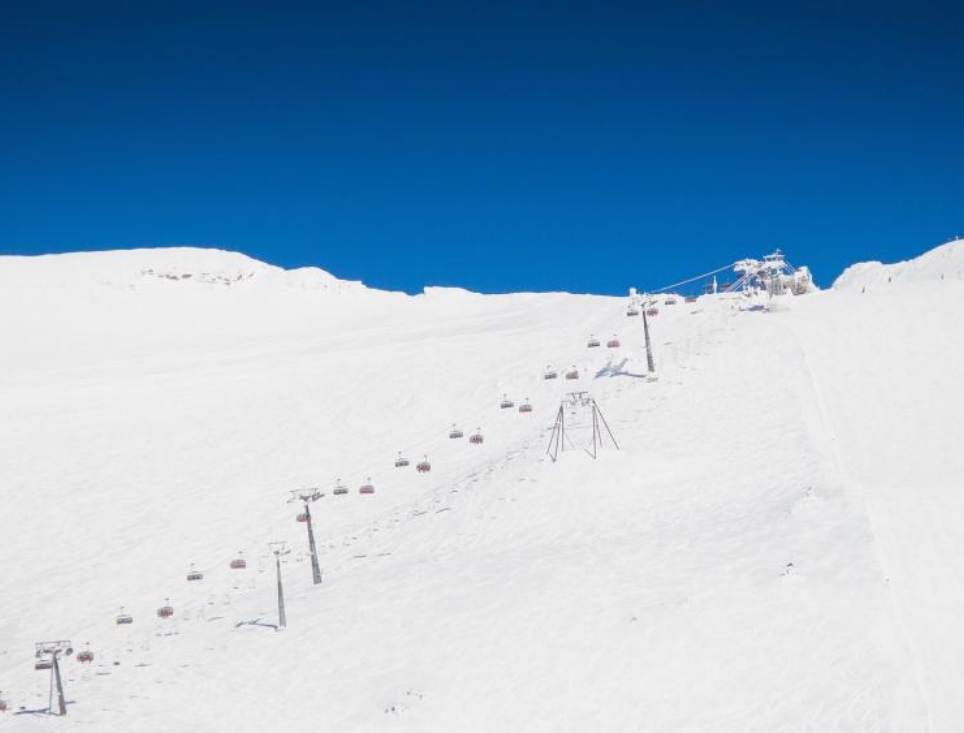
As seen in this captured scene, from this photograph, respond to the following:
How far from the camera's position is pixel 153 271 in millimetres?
144750

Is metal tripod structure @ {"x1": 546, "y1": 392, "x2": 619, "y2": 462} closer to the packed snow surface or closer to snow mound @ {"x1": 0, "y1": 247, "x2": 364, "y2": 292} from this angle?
the packed snow surface

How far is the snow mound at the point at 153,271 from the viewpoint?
139125 millimetres

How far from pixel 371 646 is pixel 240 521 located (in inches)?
895

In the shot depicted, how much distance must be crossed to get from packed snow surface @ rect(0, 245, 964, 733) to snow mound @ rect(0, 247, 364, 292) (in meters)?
52.2

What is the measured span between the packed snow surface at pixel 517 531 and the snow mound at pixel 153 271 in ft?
171

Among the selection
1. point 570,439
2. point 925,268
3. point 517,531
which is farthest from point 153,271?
point 517,531

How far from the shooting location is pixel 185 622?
40594 millimetres

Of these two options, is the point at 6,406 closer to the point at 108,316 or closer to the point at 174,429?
the point at 174,429

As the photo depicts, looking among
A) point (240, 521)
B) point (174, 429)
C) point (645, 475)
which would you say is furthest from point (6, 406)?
point (645, 475)

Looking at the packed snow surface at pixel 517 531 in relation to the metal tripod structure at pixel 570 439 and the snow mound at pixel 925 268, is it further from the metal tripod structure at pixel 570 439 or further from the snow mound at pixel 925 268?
the snow mound at pixel 925 268

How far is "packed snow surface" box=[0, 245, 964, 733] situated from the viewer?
27625 millimetres

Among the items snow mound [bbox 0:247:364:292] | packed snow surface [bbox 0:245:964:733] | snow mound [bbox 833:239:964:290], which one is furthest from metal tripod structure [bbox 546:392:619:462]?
snow mound [bbox 0:247:364:292]

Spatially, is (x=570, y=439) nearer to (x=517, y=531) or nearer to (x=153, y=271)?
(x=517, y=531)

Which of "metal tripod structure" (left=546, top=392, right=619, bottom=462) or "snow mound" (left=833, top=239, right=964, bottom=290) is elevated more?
"snow mound" (left=833, top=239, right=964, bottom=290)
